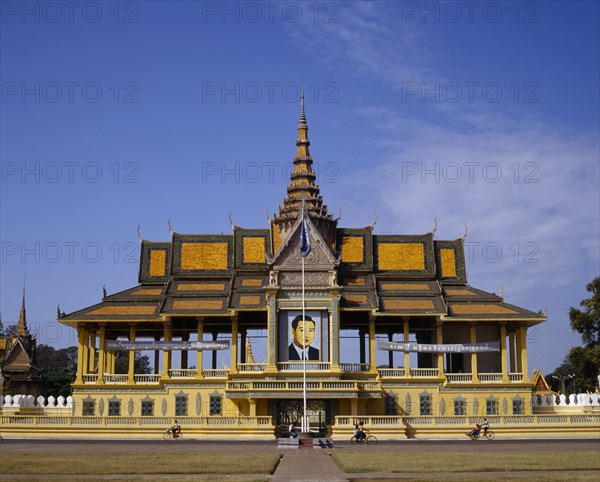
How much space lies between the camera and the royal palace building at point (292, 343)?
6159 centimetres

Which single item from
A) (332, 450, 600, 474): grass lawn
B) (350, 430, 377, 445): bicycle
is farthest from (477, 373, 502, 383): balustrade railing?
(332, 450, 600, 474): grass lawn

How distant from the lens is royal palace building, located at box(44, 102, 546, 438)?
61.6 metres

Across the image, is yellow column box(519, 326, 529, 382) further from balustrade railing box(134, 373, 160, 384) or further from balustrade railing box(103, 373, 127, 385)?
balustrade railing box(103, 373, 127, 385)

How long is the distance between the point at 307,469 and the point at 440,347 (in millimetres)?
34493

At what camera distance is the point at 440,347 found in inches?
2542

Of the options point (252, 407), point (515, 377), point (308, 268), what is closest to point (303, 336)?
point (308, 268)

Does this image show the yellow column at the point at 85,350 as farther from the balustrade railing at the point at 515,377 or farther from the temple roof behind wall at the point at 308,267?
the balustrade railing at the point at 515,377

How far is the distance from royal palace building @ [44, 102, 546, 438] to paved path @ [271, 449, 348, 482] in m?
18.9

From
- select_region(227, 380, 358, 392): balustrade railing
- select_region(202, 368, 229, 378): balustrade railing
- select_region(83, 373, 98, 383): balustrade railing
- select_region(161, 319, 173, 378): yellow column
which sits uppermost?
select_region(161, 319, 173, 378): yellow column

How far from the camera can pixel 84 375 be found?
65062mm

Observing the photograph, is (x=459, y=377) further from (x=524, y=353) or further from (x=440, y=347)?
(x=524, y=353)

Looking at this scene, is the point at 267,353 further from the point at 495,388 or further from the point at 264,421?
the point at 495,388

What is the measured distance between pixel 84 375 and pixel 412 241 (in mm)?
26698

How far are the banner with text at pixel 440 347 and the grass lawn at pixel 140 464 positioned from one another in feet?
87.3
